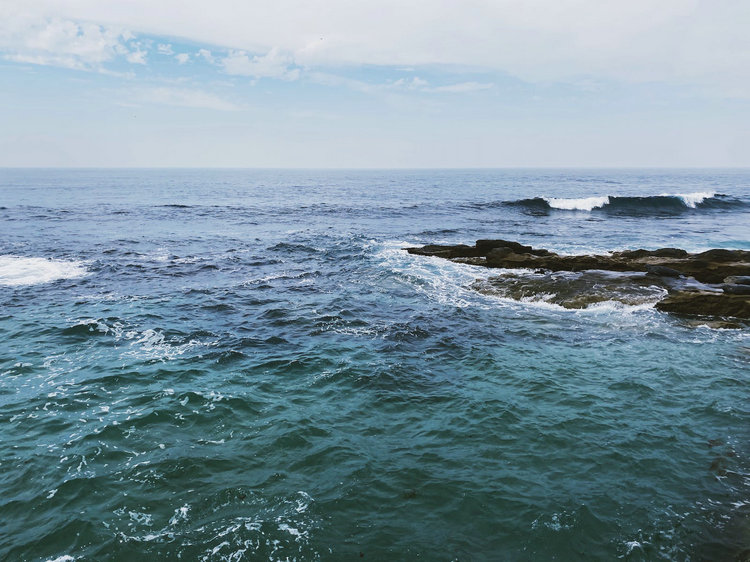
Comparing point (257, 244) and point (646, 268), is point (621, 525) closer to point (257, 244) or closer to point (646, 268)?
point (646, 268)

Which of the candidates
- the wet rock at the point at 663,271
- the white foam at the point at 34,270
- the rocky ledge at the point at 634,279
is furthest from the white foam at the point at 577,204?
the white foam at the point at 34,270

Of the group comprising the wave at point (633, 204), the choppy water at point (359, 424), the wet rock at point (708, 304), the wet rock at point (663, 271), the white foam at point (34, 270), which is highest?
the wave at point (633, 204)

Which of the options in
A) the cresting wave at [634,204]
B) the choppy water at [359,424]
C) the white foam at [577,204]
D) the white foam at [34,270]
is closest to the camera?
the choppy water at [359,424]

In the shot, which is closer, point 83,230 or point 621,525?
point 621,525

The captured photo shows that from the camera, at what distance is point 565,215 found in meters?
56.5

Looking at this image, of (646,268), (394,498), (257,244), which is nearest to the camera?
(394,498)

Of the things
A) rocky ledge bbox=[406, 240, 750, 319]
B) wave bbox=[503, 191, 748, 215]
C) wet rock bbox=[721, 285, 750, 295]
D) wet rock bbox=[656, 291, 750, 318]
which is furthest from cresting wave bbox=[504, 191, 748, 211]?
wet rock bbox=[656, 291, 750, 318]

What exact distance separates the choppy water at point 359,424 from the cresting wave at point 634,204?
146 feet

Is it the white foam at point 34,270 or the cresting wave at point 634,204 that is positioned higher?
the cresting wave at point 634,204

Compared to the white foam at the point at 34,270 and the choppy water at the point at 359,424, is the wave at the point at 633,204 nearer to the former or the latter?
Answer: the choppy water at the point at 359,424

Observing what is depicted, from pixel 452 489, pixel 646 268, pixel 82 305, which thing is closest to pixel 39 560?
pixel 452 489

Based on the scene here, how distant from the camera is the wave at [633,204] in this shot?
61234 millimetres

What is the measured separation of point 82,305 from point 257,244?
17.6 meters

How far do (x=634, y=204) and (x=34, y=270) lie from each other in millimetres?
68657
